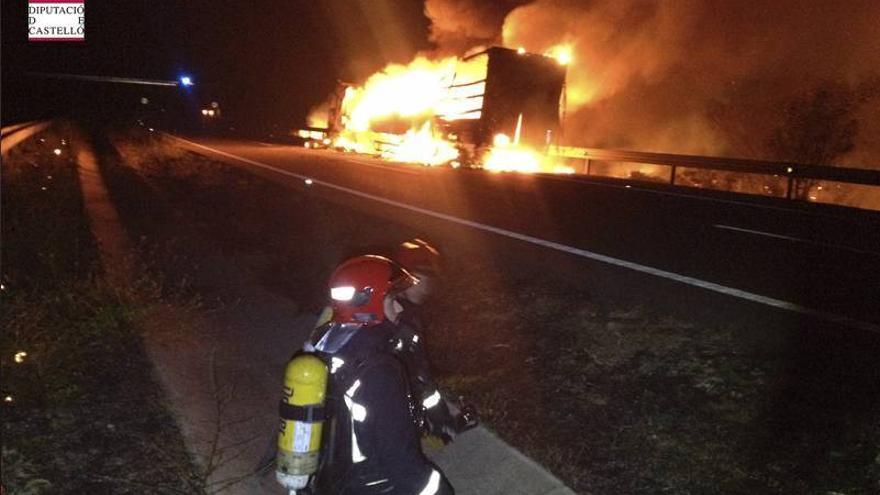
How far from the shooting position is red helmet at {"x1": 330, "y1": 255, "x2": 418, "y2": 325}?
8.71 feet

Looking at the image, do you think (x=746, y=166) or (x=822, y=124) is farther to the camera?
(x=822, y=124)

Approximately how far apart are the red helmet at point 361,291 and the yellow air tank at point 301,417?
0.25 meters

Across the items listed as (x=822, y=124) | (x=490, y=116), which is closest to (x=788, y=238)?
(x=490, y=116)

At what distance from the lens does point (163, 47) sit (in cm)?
7931

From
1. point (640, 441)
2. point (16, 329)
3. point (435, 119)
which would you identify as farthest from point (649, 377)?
point (435, 119)

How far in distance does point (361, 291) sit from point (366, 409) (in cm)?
43

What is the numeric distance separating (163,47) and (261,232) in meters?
77.7

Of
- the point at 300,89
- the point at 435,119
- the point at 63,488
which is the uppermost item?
the point at 300,89

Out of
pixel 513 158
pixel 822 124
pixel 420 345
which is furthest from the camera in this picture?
pixel 822 124

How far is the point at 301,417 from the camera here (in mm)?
2457

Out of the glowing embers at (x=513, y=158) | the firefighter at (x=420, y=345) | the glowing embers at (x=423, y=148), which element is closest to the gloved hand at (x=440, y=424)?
the firefighter at (x=420, y=345)

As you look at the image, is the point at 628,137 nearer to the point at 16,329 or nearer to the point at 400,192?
the point at 400,192

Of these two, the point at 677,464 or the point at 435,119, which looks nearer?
the point at 677,464

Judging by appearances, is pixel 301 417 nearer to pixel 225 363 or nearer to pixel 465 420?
pixel 465 420
